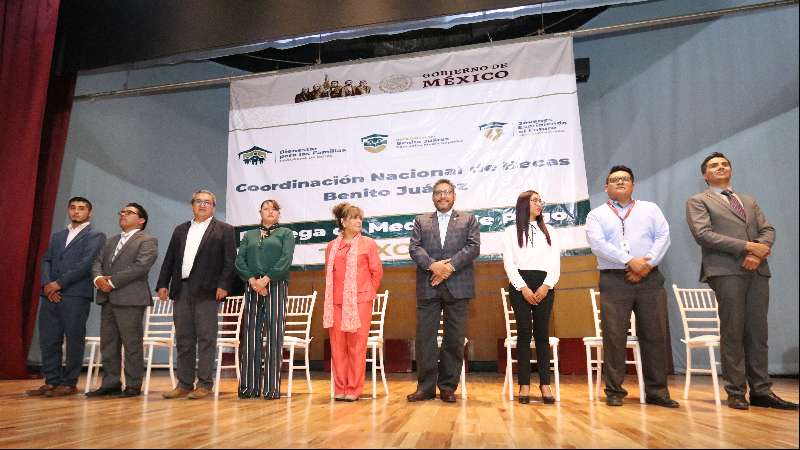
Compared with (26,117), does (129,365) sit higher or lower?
lower

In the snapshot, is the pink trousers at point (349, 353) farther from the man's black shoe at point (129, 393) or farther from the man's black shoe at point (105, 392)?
the man's black shoe at point (105, 392)

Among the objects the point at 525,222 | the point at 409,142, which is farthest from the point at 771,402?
the point at 409,142

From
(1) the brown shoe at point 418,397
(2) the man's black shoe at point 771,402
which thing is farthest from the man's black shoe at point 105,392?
(2) the man's black shoe at point 771,402

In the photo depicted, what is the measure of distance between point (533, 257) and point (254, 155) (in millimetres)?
3453

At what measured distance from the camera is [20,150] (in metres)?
4.80

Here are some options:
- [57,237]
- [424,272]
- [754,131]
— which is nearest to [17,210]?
[57,237]

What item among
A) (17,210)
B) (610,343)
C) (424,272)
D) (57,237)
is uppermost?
(17,210)

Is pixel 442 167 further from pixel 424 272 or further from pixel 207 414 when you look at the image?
pixel 207 414

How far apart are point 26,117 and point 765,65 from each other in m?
6.64

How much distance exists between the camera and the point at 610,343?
309 centimetres

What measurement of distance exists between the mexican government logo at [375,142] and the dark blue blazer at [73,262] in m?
2.51

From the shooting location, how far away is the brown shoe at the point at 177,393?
3463 millimetres

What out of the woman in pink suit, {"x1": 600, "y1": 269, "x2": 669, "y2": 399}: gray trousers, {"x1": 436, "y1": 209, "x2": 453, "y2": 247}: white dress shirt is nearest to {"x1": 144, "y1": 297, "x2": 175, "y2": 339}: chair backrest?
the woman in pink suit

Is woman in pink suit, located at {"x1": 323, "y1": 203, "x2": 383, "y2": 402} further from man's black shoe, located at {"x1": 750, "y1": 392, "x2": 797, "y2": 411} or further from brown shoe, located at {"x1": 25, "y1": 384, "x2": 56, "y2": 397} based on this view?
man's black shoe, located at {"x1": 750, "y1": 392, "x2": 797, "y2": 411}
